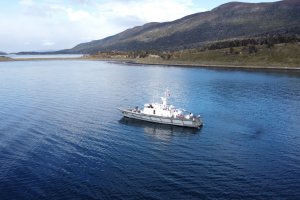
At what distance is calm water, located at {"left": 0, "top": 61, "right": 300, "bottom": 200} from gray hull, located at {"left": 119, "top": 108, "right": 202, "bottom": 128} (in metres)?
1.94

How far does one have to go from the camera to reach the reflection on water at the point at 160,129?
83.1m

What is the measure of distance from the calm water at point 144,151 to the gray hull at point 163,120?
6.38 feet

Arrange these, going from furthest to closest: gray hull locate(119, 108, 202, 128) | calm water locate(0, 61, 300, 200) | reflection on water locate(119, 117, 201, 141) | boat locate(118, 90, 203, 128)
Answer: boat locate(118, 90, 203, 128)
gray hull locate(119, 108, 202, 128)
reflection on water locate(119, 117, 201, 141)
calm water locate(0, 61, 300, 200)

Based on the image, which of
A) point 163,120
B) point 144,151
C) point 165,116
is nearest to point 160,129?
point 163,120

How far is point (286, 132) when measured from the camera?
84750 mm

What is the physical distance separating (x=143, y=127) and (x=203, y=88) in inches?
2876

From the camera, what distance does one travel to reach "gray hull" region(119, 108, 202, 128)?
88250 mm

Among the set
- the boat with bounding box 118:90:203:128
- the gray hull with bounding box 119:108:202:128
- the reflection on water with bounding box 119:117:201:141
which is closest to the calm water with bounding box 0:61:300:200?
the reflection on water with bounding box 119:117:201:141

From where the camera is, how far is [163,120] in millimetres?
92500

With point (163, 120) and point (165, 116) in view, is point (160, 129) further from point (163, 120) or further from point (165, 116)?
point (165, 116)

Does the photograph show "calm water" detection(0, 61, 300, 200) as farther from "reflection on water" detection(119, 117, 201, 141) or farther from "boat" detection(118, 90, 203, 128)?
"boat" detection(118, 90, 203, 128)

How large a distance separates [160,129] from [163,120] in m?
4.69

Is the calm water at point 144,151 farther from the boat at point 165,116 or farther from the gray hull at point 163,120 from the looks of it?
the boat at point 165,116

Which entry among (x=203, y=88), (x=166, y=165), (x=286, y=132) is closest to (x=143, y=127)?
(x=166, y=165)
